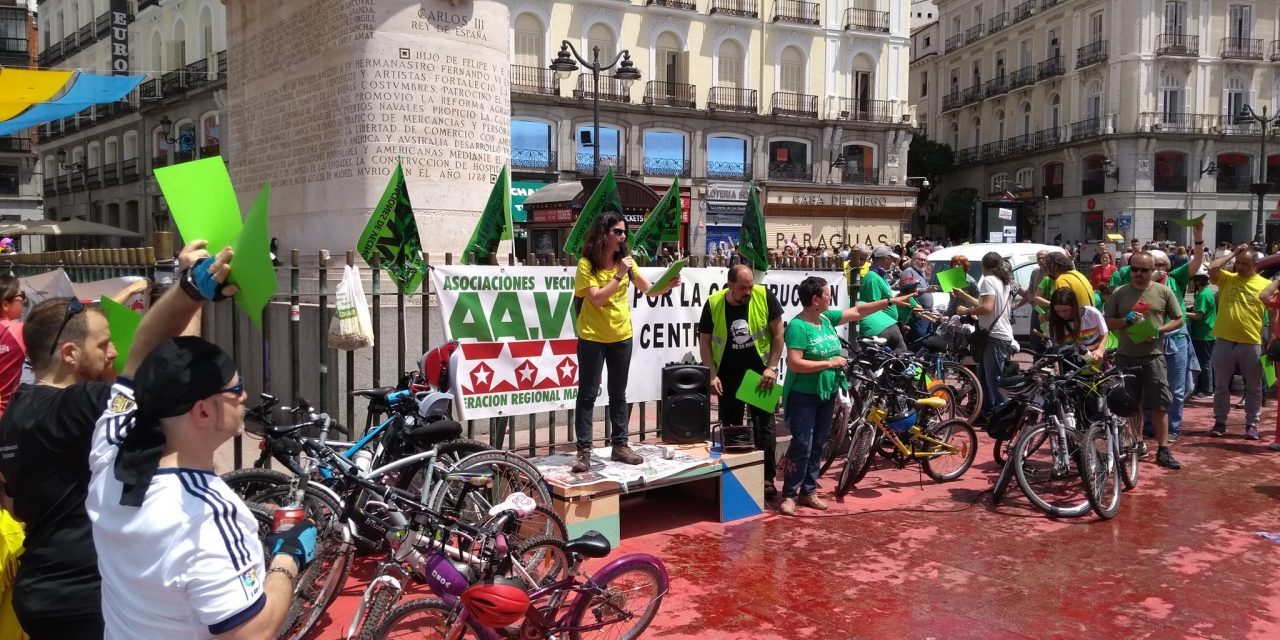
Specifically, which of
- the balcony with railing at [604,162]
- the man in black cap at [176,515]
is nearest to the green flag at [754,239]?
the man in black cap at [176,515]

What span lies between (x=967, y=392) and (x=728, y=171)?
91.7ft

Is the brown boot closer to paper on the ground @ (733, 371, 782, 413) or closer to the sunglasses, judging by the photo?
paper on the ground @ (733, 371, 782, 413)

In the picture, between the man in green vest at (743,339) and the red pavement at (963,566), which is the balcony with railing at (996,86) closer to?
the red pavement at (963,566)

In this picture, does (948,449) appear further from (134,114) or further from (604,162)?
(134,114)

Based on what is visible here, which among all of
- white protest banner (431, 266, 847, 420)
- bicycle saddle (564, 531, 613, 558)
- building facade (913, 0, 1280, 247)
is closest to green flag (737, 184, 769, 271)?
white protest banner (431, 266, 847, 420)

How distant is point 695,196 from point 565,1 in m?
8.65

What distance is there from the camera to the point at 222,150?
3064 cm

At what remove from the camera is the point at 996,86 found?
166 ft

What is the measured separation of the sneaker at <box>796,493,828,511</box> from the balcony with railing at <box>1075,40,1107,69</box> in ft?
144

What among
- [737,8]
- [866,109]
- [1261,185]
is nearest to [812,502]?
[1261,185]

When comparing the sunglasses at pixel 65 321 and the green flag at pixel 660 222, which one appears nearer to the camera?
the sunglasses at pixel 65 321

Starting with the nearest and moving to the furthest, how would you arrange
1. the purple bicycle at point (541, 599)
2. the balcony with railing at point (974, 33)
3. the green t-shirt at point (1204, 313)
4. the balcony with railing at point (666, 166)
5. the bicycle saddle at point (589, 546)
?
the purple bicycle at point (541, 599) → the bicycle saddle at point (589, 546) → the green t-shirt at point (1204, 313) → the balcony with railing at point (666, 166) → the balcony with railing at point (974, 33)

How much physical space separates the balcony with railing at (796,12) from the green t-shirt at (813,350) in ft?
111

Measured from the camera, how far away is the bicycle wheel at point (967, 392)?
9.84m
